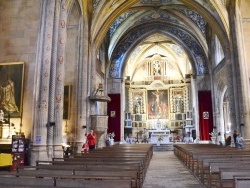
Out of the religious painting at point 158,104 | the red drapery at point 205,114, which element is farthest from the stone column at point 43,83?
the religious painting at point 158,104

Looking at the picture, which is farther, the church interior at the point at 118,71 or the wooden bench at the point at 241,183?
the church interior at the point at 118,71

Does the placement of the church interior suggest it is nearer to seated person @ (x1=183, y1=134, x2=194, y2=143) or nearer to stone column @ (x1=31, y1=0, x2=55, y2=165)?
stone column @ (x1=31, y1=0, x2=55, y2=165)

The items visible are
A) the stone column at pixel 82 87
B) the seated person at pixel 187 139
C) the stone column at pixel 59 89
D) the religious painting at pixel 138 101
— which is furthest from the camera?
the religious painting at pixel 138 101

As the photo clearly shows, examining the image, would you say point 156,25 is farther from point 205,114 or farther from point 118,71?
point 205,114

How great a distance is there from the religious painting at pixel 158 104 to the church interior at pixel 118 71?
122mm

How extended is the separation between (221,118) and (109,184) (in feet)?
64.7

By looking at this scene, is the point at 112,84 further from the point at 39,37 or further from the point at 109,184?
the point at 109,184

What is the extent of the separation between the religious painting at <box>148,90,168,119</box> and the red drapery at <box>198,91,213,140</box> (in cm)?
786

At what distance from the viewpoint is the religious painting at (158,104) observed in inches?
1218

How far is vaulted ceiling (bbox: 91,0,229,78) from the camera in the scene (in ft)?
59.0

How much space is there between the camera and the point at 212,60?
2247 cm

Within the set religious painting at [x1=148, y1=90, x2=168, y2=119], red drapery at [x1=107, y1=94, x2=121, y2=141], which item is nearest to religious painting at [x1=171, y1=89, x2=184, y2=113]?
religious painting at [x1=148, y1=90, x2=168, y2=119]

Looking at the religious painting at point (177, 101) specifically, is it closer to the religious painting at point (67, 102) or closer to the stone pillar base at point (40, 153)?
the religious painting at point (67, 102)

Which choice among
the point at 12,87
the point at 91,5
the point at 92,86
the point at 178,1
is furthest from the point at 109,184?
the point at 178,1
